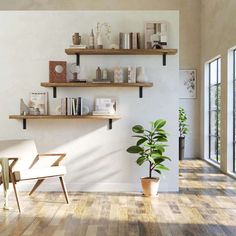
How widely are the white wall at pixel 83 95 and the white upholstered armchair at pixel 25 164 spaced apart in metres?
0.40

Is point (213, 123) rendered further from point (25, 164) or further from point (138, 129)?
point (25, 164)

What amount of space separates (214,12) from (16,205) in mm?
5761

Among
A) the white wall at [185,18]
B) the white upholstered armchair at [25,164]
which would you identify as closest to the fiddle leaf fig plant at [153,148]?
the white upholstered armchair at [25,164]

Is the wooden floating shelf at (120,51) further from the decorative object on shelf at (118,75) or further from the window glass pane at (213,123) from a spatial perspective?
the window glass pane at (213,123)

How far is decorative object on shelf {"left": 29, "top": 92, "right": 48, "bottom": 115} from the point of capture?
5.60 metres

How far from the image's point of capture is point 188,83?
10.1m

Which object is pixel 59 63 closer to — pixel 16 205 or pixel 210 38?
pixel 16 205

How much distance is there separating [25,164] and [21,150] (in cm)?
18

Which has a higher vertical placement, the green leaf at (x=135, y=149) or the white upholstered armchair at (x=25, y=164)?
the green leaf at (x=135, y=149)

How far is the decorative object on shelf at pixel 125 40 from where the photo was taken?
5523mm

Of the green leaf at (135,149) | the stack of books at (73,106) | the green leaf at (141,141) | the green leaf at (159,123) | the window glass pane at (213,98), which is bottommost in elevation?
the green leaf at (135,149)

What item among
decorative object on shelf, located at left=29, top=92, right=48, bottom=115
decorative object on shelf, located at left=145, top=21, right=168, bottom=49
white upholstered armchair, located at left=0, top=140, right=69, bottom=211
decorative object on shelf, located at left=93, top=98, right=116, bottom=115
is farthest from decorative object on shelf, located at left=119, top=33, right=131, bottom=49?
white upholstered armchair, located at left=0, top=140, right=69, bottom=211

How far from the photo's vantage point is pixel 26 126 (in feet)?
18.6

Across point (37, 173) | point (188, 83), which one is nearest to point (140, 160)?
point (37, 173)
